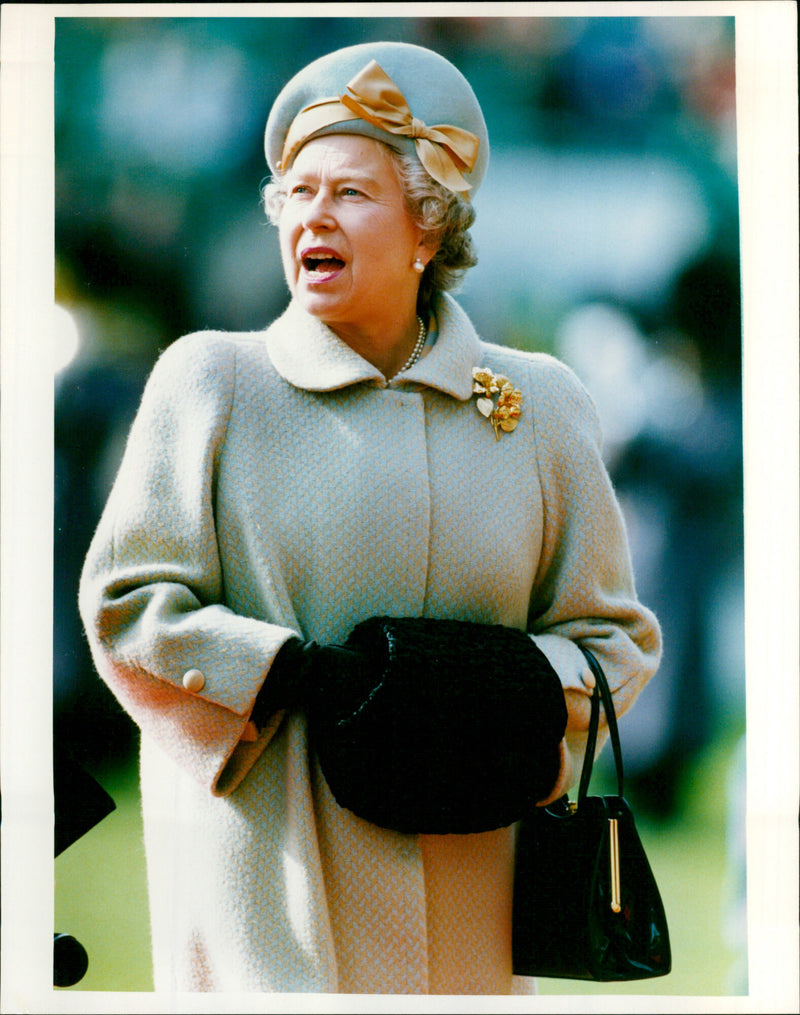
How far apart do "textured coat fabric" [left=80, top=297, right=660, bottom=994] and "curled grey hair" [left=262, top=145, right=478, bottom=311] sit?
0.17 m

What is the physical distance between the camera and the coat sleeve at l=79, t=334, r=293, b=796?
2.17 metres

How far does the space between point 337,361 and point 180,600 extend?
0.53 meters

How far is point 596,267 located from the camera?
283cm

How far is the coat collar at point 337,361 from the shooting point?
7.76 ft

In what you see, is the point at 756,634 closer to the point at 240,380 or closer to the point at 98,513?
the point at 240,380

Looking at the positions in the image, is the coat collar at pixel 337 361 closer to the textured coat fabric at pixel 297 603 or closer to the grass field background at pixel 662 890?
the textured coat fabric at pixel 297 603

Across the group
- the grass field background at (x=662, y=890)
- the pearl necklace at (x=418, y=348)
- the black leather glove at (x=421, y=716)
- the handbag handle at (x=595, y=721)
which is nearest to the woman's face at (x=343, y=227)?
the pearl necklace at (x=418, y=348)

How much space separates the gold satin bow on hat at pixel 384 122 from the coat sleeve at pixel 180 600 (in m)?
0.44

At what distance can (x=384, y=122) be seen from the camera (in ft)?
7.66

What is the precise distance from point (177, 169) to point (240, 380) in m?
0.66

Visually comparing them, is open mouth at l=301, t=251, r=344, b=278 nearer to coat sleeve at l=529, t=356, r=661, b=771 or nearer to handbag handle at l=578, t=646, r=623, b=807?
coat sleeve at l=529, t=356, r=661, b=771

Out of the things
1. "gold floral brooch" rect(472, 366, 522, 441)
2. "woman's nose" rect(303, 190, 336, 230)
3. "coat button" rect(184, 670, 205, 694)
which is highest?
"woman's nose" rect(303, 190, 336, 230)

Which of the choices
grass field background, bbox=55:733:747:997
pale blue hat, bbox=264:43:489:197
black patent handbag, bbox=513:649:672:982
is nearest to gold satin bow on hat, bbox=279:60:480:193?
pale blue hat, bbox=264:43:489:197

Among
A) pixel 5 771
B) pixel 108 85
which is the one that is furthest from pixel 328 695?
pixel 108 85
